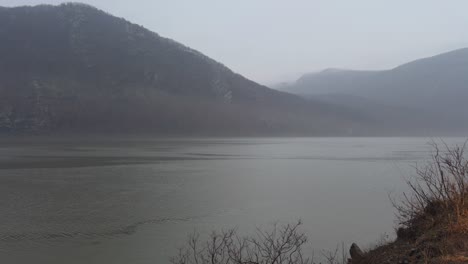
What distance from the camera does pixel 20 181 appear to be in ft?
68.6

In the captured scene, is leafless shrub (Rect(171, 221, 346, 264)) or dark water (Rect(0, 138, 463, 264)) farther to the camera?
dark water (Rect(0, 138, 463, 264))

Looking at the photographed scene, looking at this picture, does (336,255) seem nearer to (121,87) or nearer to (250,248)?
(250,248)

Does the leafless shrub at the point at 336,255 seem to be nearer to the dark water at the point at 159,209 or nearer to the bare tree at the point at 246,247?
the bare tree at the point at 246,247

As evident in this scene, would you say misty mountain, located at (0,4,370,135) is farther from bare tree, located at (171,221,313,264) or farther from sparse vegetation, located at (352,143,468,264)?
sparse vegetation, located at (352,143,468,264)

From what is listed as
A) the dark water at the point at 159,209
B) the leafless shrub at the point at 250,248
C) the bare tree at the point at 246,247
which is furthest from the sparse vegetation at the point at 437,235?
the dark water at the point at 159,209

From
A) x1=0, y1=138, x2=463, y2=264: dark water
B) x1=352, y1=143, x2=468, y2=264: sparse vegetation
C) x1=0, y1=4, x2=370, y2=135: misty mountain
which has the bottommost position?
x1=0, y1=138, x2=463, y2=264: dark water

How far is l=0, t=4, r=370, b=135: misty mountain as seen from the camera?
11588cm

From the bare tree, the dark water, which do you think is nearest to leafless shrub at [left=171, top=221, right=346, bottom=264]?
the bare tree

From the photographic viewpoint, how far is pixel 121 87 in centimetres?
13100

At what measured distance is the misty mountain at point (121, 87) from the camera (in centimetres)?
11588

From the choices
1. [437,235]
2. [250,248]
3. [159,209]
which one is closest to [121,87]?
[159,209]

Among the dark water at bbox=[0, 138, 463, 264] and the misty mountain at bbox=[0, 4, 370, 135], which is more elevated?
the misty mountain at bbox=[0, 4, 370, 135]

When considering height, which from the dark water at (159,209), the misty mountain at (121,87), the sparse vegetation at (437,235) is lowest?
the dark water at (159,209)

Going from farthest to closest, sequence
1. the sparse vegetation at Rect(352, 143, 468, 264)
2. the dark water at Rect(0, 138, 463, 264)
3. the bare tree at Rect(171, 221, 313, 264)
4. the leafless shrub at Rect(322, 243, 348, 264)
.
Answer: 1. the dark water at Rect(0, 138, 463, 264)
2. the leafless shrub at Rect(322, 243, 348, 264)
3. the bare tree at Rect(171, 221, 313, 264)
4. the sparse vegetation at Rect(352, 143, 468, 264)
